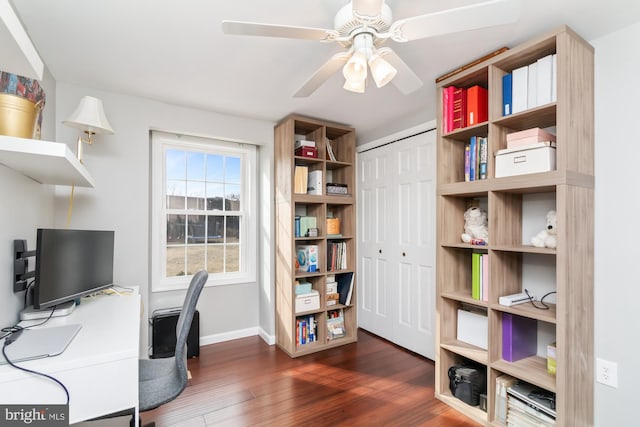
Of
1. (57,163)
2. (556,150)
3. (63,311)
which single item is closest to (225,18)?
(57,163)

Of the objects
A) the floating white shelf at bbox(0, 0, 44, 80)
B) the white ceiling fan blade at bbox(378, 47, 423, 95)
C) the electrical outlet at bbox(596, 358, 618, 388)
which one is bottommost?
the electrical outlet at bbox(596, 358, 618, 388)

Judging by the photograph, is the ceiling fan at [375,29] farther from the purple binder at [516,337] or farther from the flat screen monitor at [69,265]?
the purple binder at [516,337]

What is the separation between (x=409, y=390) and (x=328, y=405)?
0.65 meters

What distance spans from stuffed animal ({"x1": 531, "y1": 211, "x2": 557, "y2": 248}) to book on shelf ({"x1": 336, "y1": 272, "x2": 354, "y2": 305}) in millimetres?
1853

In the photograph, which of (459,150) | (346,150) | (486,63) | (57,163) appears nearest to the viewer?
(57,163)

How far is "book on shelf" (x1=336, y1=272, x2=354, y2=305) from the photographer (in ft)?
11.1

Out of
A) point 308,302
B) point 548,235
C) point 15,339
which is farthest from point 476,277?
point 15,339

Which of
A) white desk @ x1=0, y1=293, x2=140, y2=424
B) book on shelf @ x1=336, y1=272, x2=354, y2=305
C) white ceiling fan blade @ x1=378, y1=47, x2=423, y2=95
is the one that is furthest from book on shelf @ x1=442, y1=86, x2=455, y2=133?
white desk @ x1=0, y1=293, x2=140, y2=424

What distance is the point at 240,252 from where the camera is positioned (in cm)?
354

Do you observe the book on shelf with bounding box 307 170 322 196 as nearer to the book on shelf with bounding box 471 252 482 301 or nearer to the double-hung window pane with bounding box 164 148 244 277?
the double-hung window pane with bounding box 164 148 244 277

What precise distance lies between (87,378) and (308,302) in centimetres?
226

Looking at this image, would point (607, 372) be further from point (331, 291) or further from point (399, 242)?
point (331, 291)

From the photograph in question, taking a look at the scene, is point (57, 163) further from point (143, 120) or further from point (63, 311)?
point (143, 120)

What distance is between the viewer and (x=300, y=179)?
314 centimetres
